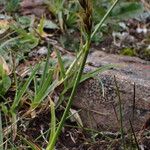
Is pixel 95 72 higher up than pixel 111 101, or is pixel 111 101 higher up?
pixel 95 72

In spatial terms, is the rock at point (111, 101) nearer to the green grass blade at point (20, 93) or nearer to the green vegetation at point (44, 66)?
the green vegetation at point (44, 66)

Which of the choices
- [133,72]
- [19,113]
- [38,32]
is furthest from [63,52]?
[19,113]

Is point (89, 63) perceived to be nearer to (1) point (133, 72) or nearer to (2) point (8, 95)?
(1) point (133, 72)

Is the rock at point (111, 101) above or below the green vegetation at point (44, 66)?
below

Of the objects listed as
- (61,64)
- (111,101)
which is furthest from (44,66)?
(111,101)

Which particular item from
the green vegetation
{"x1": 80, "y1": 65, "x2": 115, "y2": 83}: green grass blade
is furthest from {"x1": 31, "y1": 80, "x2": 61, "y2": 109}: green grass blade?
{"x1": 80, "y1": 65, "x2": 115, "y2": 83}: green grass blade

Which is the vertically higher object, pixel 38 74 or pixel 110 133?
pixel 38 74

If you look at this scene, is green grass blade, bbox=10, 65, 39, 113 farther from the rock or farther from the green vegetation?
the rock

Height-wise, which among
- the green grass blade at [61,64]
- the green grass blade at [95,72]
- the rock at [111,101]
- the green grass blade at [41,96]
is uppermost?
the green grass blade at [61,64]

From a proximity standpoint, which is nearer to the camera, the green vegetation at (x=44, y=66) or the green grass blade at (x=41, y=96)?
the green vegetation at (x=44, y=66)

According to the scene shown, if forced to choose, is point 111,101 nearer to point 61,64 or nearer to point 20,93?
point 61,64

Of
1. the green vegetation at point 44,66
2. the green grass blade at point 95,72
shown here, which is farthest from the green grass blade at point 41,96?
the green grass blade at point 95,72
